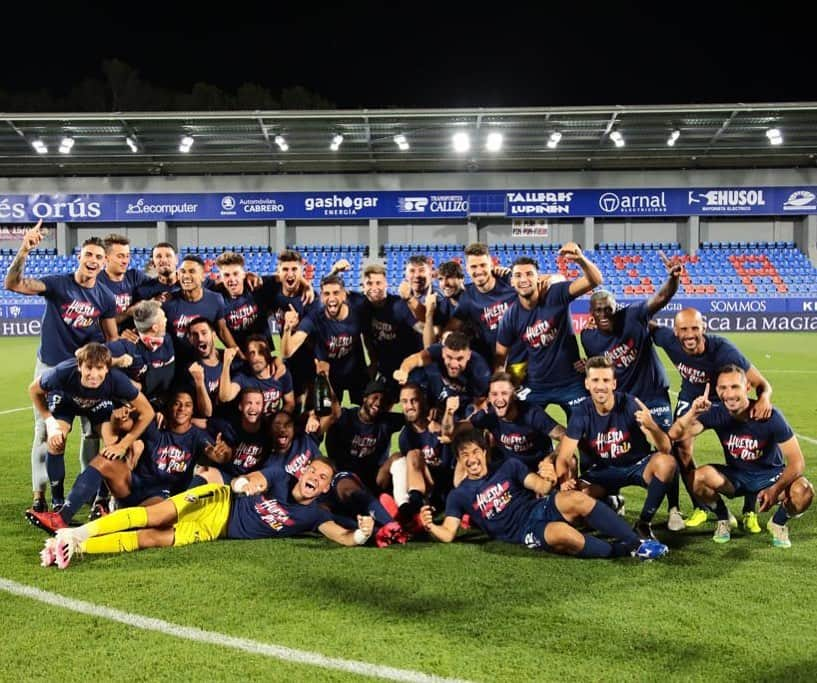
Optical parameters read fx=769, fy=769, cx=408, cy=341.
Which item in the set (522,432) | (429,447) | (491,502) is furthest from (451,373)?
(491,502)

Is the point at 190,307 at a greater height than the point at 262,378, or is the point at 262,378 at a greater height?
the point at 190,307

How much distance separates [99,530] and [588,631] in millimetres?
3075

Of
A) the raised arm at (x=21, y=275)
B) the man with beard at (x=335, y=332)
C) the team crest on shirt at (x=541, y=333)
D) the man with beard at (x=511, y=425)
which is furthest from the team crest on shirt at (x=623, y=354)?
the raised arm at (x=21, y=275)

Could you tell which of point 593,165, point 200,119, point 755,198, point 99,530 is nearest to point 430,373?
point 99,530

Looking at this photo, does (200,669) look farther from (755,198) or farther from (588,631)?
(755,198)

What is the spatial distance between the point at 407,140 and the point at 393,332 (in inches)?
854

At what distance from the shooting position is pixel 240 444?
584cm

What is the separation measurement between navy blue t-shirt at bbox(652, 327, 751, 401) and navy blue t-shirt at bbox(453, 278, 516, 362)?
131 cm

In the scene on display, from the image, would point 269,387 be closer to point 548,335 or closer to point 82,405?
point 82,405

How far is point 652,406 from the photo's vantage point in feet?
19.6

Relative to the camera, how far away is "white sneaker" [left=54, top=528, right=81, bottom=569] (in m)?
4.64

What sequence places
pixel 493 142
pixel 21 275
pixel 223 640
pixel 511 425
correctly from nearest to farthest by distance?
pixel 223 640
pixel 21 275
pixel 511 425
pixel 493 142

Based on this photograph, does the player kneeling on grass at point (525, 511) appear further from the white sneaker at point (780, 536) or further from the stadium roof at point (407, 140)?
the stadium roof at point (407, 140)

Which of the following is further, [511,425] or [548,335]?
[548,335]
